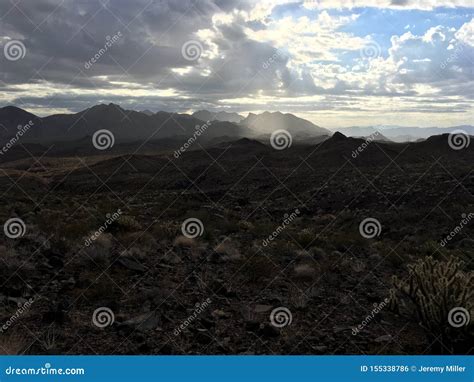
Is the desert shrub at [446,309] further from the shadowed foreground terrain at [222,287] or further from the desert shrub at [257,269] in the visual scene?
the desert shrub at [257,269]

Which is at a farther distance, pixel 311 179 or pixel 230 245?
pixel 311 179

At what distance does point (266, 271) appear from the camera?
27.2ft

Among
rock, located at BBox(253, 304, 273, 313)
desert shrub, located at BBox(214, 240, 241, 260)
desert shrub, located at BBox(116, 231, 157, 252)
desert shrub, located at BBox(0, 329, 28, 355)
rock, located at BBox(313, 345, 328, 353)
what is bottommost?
desert shrub, located at BBox(0, 329, 28, 355)

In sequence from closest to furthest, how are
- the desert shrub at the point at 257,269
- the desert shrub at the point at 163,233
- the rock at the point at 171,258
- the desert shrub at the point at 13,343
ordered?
the desert shrub at the point at 13,343 → the desert shrub at the point at 257,269 → the rock at the point at 171,258 → the desert shrub at the point at 163,233

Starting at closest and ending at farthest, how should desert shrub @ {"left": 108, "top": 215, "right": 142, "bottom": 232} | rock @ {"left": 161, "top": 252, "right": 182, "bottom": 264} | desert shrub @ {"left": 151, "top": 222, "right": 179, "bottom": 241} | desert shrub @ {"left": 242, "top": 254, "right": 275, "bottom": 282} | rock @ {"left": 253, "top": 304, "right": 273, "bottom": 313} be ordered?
rock @ {"left": 253, "top": 304, "right": 273, "bottom": 313}
desert shrub @ {"left": 242, "top": 254, "right": 275, "bottom": 282}
rock @ {"left": 161, "top": 252, "right": 182, "bottom": 264}
desert shrub @ {"left": 151, "top": 222, "right": 179, "bottom": 241}
desert shrub @ {"left": 108, "top": 215, "right": 142, "bottom": 232}

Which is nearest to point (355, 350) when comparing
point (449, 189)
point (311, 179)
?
point (449, 189)

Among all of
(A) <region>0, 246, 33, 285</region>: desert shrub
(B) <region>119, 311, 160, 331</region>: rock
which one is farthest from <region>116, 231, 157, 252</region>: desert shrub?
(B) <region>119, 311, 160, 331</region>: rock

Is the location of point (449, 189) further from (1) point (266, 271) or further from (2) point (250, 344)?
(2) point (250, 344)

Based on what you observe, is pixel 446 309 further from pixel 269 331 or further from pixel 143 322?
pixel 143 322

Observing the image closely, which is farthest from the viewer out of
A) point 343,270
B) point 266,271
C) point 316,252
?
point 316,252

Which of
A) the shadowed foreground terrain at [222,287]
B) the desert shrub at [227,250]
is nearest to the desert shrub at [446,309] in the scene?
the shadowed foreground terrain at [222,287]

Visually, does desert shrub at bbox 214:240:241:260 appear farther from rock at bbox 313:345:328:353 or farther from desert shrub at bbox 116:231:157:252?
rock at bbox 313:345:328:353

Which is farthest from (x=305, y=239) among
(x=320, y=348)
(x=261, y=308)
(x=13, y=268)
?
(x=13, y=268)

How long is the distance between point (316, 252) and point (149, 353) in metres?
5.97
